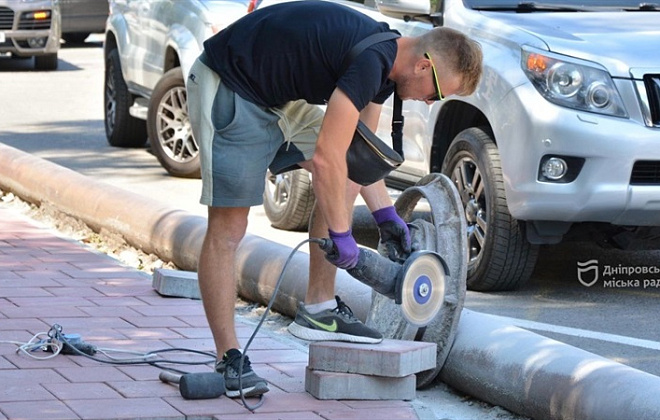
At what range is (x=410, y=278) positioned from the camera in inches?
197

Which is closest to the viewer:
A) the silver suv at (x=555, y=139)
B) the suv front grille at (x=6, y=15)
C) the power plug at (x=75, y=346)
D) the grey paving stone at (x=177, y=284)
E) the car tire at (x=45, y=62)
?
the power plug at (x=75, y=346)

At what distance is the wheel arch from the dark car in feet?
54.4

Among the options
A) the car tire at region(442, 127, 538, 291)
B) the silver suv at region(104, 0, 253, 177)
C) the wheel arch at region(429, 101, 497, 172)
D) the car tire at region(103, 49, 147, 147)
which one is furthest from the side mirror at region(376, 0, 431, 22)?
the car tire at region(103, 49, 147, 147)

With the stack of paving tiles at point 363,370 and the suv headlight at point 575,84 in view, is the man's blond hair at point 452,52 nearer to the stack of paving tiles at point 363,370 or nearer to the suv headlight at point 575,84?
the stack of paving tiles at point 363,370

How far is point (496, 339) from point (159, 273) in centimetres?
207

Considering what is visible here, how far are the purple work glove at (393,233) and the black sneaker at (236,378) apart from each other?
0.73 meters

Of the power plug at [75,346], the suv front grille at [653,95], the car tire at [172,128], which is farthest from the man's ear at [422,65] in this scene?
the car tire at [172,128]

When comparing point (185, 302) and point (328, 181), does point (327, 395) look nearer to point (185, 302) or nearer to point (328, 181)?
point (328, 181)

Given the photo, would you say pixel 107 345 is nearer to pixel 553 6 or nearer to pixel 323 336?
pixel 323 336

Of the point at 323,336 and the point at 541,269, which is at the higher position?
the point at 323,336

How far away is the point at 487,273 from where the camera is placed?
23.9ft

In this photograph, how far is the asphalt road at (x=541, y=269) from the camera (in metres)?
6.52

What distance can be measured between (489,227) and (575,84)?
34.4 inches

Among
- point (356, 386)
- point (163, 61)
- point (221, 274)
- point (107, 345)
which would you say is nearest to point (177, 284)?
point (107, 345)
